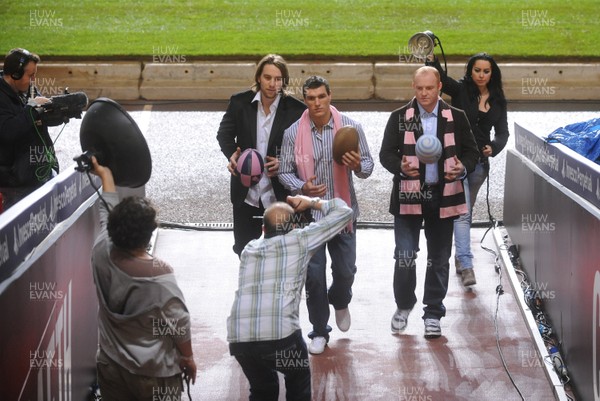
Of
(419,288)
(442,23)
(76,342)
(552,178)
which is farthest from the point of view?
(442,23)

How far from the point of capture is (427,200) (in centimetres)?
857

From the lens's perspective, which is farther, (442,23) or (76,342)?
(442,23)

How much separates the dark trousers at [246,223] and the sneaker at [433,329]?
5.33 feet

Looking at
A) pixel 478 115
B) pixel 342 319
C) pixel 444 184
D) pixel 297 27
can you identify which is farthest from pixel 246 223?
pixel 297 27

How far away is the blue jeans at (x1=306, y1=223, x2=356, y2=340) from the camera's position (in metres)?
8.42

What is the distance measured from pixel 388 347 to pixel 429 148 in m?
1.75

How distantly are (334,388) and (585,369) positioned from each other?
1.86 m

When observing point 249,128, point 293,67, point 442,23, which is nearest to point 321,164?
point 249,128

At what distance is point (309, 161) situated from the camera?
8.38 metres

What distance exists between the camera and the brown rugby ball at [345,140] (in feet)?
26.6

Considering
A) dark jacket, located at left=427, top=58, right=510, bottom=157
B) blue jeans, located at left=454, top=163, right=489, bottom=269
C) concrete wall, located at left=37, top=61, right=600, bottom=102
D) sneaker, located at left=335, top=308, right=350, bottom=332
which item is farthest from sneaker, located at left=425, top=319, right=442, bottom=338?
concrete wall, located at left=37, top=61, right=600, bottom=102

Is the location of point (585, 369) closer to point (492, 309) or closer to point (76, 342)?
point (492, 309)

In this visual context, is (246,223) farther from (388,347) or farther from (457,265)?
(457,265)

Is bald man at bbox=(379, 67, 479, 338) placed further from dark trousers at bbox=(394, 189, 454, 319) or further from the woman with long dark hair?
the woman with long dark hair
